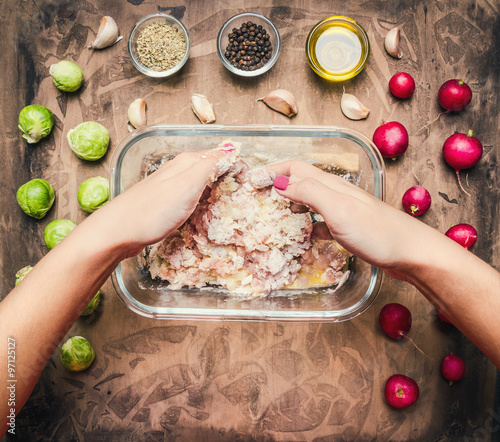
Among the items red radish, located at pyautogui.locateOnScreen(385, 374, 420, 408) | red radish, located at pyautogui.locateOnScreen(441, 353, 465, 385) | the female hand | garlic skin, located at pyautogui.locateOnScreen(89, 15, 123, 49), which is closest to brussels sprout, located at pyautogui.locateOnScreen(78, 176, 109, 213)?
the female hand

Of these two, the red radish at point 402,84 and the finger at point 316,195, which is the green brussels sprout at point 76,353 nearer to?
the finger at point 316,195

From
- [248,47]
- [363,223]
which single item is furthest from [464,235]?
[248,47]

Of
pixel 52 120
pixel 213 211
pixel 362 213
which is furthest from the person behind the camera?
pixel 52 120

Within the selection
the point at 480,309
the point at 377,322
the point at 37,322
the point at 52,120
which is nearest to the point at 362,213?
the point at 480,309

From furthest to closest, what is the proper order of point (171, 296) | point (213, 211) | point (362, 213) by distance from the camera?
1. point (171, 296)
2. point (213, 211)
3. point (362, 213)

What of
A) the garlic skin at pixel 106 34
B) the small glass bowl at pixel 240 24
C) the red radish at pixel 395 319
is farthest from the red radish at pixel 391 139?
the garlic skin at pixel 106 34

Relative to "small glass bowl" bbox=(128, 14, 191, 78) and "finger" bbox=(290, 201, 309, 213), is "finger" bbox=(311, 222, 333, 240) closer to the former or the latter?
"finger" bbox=(290, 201, 309, 213)

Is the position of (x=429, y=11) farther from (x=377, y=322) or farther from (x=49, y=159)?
(x=49, y=159)
